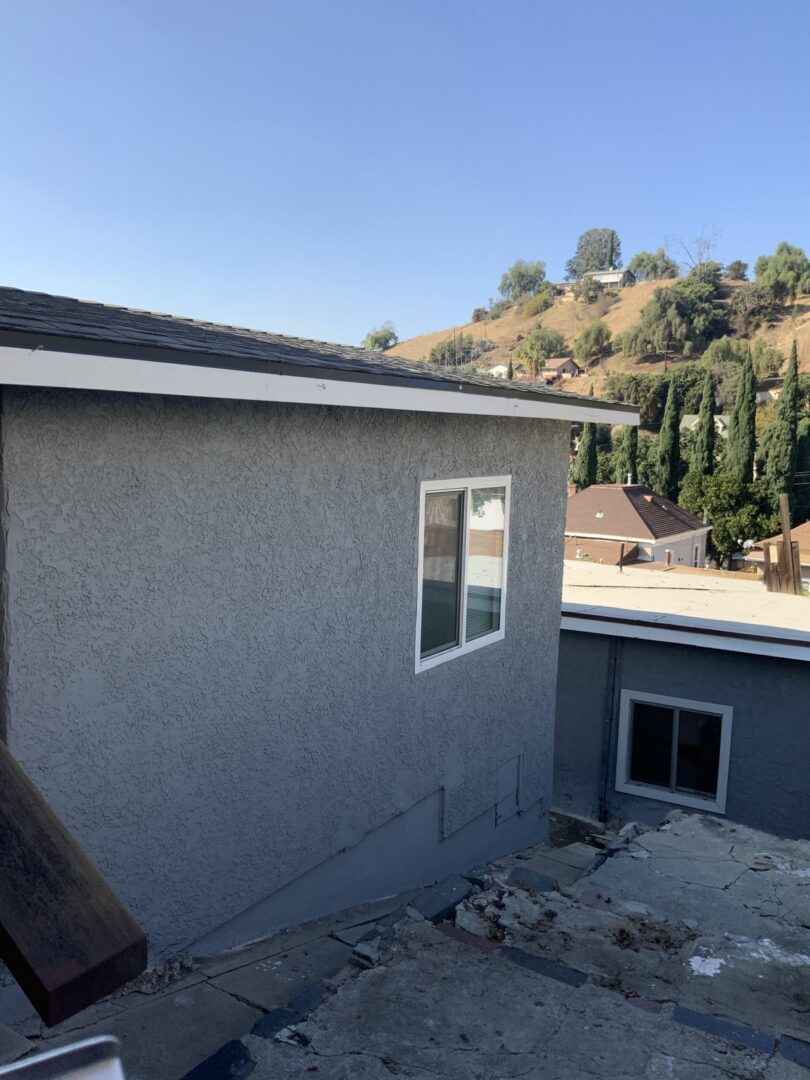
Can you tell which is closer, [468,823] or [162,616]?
[162,616]

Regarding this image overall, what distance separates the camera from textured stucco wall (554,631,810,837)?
9.74m

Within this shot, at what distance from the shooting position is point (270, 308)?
91188mm

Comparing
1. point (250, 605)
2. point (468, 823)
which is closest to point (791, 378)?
point (468, 823)

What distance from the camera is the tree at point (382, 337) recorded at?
11988 centimetres

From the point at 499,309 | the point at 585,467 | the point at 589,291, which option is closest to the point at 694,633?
the point at 585,467

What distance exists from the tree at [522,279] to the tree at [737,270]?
27023 millimetres

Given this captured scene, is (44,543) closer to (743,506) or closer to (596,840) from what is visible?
(596,840)

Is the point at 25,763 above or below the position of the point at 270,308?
below

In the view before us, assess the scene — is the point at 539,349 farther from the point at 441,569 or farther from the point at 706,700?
the point at 441,569

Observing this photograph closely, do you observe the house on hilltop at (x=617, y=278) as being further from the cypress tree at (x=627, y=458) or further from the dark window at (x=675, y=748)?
the dark window at (x=675, y=748)

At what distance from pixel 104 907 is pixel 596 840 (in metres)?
10.3

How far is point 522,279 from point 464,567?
405 feet

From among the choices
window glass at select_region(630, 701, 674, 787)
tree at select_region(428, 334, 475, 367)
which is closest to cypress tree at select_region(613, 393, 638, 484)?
window glass at select_region(630, 701, 674, 787)

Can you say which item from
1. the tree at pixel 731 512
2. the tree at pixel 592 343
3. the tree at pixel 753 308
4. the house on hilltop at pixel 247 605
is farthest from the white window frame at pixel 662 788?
the tree at pixel 753 308
